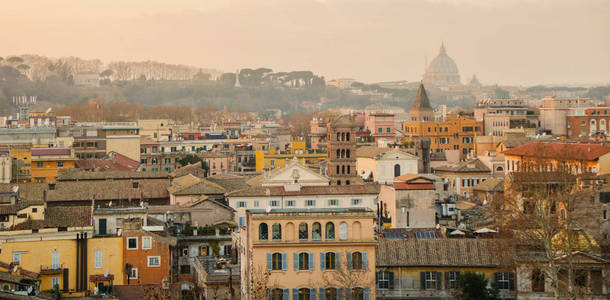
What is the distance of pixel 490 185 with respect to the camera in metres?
54.7

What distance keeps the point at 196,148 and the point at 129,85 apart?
115558 mm

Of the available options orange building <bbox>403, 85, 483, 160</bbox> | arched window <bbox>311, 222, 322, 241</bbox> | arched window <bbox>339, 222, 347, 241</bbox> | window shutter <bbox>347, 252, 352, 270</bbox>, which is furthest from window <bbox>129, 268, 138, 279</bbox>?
orange building <bbox>403, 85, 483, 160</bbox>

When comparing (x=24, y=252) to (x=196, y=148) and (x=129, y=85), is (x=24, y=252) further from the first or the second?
(x=129, y=85)

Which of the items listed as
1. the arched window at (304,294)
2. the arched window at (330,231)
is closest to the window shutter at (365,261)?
the arched window at (330,231)

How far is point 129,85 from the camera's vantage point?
635 feet

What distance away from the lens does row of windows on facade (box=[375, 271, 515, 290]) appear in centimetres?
2891

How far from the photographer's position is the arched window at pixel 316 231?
2652 cm

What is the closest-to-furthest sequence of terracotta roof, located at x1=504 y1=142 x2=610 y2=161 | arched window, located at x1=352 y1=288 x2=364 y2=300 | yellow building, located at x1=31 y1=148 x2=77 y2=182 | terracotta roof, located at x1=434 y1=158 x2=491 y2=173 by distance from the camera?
arched window, located at x1=352 y1=288 x2=364 y2=300 → terracotta roof, located at x1=504 y1=142 x2=610 y2=161 → yellow building, located at x1=31 y1=148 x2=77 y2=182 → terracotta roof, located at x1=434 y1=158 x2=491 y2=173

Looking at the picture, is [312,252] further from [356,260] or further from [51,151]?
[51,151]

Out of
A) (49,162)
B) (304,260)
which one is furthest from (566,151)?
(304,260)

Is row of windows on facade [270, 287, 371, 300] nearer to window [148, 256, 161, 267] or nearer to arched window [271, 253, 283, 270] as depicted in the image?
arched window [271, 253, 283, 270]

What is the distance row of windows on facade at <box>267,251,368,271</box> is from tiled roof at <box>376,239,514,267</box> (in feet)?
8.60

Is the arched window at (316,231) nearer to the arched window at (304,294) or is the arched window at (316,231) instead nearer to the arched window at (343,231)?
the arched window at (343,231)

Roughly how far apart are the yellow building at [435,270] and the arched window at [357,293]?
2.50 m
